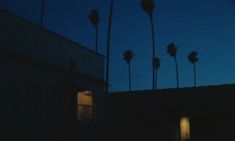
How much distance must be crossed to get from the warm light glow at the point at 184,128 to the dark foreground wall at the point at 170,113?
1.09ft

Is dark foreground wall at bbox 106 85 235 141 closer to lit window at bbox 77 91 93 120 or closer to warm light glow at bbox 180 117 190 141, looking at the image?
warm light glow at bbox 180 117 190 141

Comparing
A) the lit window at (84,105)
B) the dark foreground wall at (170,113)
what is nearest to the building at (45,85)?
the lit window at (84,105)

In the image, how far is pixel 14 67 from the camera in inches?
622

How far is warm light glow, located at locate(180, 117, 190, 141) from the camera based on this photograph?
1136 inches

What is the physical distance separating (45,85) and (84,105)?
14.0 feet

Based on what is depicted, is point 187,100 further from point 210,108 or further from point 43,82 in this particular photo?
point 43,82

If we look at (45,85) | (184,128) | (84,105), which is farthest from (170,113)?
(45,85)

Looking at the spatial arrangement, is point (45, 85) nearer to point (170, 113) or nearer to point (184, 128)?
point (170, 113)

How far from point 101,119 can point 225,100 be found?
10035mm

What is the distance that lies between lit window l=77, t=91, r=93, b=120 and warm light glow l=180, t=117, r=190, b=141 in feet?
32.1

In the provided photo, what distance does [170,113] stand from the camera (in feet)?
95.3

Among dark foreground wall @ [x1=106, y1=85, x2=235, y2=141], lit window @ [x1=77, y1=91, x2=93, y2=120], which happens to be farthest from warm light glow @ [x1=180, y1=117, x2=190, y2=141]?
lit window @ [x1=77, y1=91, x2=93, y2=120]

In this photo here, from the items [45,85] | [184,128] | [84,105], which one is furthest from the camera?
[184,128]

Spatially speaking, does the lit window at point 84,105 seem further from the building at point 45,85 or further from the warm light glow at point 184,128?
the warm light glow at point 184,128
